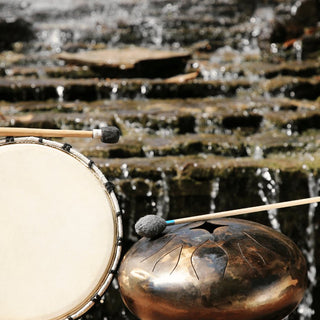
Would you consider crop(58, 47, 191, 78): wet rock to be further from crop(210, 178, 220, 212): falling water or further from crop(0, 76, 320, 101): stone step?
crop(210, 178, 220, 212): falling water

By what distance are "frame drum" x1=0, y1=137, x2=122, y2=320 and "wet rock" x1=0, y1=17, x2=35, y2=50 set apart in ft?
16.4

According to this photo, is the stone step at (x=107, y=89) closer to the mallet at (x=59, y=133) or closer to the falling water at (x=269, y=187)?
the falling water at (x=269, y=187)

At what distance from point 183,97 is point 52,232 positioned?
3110mm

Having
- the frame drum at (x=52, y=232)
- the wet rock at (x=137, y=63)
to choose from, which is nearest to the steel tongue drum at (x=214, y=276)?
the frame drum at (x=52, y=232)

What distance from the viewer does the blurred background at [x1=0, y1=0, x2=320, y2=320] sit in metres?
3.38

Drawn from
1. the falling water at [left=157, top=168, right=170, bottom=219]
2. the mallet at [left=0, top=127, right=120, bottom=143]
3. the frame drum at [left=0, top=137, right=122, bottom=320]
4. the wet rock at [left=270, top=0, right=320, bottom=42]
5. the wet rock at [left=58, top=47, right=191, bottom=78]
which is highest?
the wet rock at [left=270, top=0, right=320, bottom=42]

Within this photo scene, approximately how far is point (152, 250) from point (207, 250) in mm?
238

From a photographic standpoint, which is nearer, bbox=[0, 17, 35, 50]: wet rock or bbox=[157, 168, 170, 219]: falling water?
bbox=[157, 168, 170, 219]: falling water

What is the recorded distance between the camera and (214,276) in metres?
1.90

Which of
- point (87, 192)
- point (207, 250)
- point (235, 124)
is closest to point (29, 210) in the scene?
point (87, 192)

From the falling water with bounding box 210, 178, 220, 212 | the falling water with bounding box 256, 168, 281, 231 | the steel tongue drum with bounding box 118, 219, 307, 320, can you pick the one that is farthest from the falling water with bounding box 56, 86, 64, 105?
the steel tongue drum with bounding box 118, 219, 307, 320

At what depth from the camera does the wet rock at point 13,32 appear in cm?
669

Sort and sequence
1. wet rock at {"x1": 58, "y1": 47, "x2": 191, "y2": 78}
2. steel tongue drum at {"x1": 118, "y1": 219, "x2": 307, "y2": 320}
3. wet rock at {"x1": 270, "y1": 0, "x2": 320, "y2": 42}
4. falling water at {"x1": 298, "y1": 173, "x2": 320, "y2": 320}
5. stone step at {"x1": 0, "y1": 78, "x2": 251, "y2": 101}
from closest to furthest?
steel tongue drum at {"x1": 118, "y1": 219, "x2": 307, "y2": 320} → falling water at {"x1": 298, "y1": 173, "x2": 320, "y2": 320} → stone step at {"x1": 0, "y1": 78, "x2": 251, "y2": 101} → wet rock at {"x1": 58, "y1": 47, "x2": 191, "y2": 78} → wet rock at {"x1": 270, "y1": 0, "x2": 320, "y2": 42}

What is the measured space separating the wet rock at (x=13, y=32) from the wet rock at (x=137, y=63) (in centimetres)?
171
